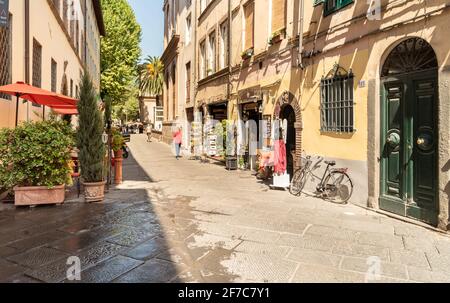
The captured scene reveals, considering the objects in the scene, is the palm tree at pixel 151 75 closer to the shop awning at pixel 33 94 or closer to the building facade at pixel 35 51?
the building facade at pixel 35 51

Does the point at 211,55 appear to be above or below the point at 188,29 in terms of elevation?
below

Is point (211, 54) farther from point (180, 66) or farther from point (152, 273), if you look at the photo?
point (152, 273)

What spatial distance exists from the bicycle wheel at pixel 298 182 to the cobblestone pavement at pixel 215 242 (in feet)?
2.59

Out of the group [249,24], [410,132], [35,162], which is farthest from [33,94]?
[249,24]

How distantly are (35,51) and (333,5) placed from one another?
26.8ft

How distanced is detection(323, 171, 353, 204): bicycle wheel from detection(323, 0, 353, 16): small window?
3.59 meters

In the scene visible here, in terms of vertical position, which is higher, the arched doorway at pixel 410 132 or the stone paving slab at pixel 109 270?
the arched doorway at pixel 410 132

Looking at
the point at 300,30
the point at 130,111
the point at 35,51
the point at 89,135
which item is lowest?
the point at 89,135

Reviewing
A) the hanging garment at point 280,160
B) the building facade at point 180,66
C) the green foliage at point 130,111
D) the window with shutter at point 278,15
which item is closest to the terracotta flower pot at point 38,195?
the hanging garment at point 280,160

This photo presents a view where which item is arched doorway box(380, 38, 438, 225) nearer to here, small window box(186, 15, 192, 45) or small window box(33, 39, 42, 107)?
small window box(33, 39, 42, 107)

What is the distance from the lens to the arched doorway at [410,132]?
5676 millimetres

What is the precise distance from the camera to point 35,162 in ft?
20.7

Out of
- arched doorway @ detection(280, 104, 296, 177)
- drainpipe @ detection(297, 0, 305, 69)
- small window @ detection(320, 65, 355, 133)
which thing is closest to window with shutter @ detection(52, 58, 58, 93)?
arched doorway @ detection(280, 104, 296, 177)

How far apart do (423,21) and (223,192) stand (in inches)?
→ 212
